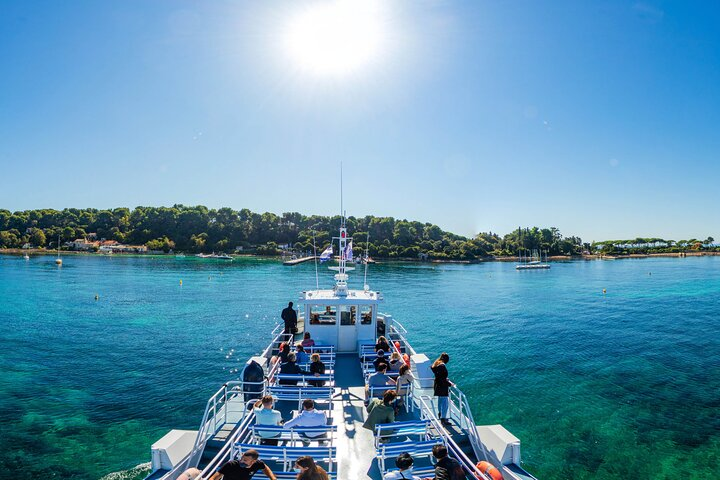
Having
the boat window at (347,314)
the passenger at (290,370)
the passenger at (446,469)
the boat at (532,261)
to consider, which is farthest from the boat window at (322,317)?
the boat at (532,261)

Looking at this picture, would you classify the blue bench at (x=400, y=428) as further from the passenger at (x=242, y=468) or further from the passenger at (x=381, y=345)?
the passenger at (x=381, y=345)

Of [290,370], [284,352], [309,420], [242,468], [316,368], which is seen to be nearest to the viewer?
[242,468]

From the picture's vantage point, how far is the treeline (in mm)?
170500

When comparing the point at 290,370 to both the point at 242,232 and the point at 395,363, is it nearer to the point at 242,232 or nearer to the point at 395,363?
the point at 395,363

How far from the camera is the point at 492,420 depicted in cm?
1814

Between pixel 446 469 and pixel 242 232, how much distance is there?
187 m

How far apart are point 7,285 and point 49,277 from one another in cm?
1347

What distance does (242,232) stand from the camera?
183125 millimetres

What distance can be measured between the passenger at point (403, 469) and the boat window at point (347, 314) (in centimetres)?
947

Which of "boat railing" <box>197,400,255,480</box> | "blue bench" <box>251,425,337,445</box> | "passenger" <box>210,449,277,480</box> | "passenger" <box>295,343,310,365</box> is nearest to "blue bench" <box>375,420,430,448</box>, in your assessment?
"blue bench" <box>251,425,337,445</box>

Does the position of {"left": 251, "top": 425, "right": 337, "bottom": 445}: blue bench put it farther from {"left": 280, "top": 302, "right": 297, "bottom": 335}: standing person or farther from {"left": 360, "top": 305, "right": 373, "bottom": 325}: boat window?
{"left": 280, "top": 302, "right": 297, "bottom": 335}: standing person

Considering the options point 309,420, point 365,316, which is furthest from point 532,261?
point 309,420

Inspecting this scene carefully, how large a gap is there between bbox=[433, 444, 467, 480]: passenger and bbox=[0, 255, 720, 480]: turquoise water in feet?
34.8

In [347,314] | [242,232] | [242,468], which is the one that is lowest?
[242,468]
